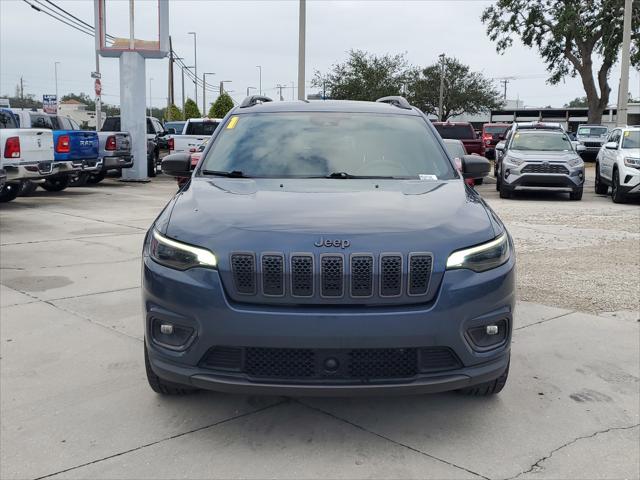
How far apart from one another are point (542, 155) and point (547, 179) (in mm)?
567

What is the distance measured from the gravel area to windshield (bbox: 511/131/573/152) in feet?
5.25

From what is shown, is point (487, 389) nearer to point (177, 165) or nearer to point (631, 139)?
point (177, 165)

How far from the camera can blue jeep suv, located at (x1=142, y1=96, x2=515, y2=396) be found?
2.98 meters

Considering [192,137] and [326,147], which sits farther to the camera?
[192,137]

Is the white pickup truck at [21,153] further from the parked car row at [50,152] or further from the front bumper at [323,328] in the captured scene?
the front bumper at [323,328]

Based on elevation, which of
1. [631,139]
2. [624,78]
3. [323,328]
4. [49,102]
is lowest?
[323,328]

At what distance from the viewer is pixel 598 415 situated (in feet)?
12.3

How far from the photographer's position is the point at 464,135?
72.1 feet

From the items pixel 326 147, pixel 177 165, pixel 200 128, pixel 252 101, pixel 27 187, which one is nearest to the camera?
pixel 326 147

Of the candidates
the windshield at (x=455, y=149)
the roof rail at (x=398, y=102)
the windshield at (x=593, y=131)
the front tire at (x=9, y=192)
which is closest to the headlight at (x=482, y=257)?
the roof rail at (x=398, y=102)

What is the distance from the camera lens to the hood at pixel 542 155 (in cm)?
1539

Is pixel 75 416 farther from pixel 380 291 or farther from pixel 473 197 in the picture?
pixel 473 197

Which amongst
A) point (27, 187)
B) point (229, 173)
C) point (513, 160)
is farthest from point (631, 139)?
point (229, 173)


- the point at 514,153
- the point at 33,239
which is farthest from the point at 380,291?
the point at 514,153
